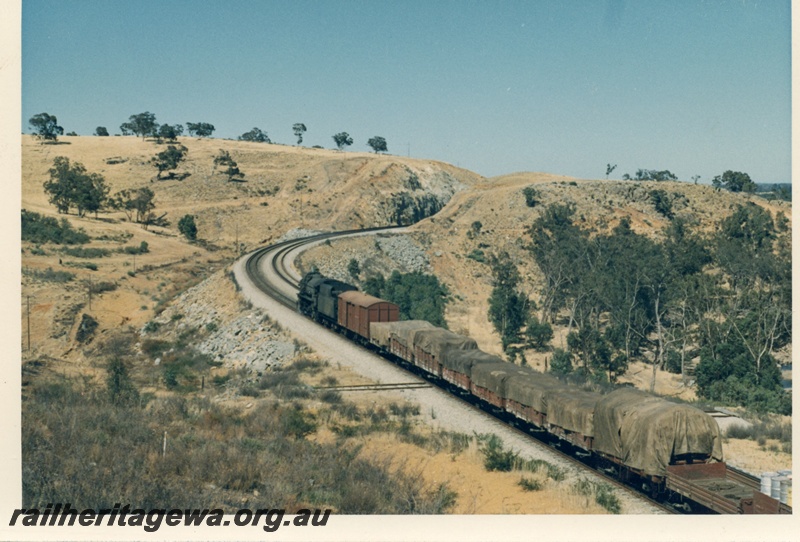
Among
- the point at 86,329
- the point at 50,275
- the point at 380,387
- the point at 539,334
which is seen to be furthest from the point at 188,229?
the point at 380,387

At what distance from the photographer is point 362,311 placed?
4497cm

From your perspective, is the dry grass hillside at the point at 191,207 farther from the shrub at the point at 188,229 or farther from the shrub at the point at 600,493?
the shrub at the point at 600,493

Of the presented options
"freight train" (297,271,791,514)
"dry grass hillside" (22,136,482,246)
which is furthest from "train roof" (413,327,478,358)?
"dry grass hillside" (22,136,482,246)

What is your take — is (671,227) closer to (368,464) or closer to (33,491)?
(368,464)

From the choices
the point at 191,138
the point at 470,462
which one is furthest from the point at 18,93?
the point at 191,138

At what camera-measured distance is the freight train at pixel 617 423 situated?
20.3 meters

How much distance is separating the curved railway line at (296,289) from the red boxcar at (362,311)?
11.2ft

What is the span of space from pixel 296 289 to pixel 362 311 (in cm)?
2359

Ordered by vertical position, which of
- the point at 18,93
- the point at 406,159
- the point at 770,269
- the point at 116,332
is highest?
the point at 406,159

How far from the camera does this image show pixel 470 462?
2508cm

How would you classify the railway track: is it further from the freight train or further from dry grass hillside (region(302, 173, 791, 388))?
dry grass hillside (region(302, 173, 791, 388))

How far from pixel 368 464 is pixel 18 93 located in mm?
14593

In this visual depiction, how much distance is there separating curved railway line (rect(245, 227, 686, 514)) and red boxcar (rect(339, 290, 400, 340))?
342 centimetres

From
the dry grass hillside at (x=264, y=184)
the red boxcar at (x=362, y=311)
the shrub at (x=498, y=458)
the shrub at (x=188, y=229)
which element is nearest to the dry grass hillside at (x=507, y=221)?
the dry grass hillside at (x=264, y=184)
